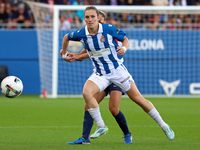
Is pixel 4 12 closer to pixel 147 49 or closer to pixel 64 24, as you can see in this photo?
pixel 64 24

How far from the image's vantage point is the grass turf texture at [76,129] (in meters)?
5.22

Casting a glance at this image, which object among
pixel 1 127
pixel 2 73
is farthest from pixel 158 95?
pixel 1 127

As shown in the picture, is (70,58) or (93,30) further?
(70,58)

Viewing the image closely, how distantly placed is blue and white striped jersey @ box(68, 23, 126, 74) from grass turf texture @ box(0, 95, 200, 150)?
111 centimetres

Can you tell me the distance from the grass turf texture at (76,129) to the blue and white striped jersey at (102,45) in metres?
1.11

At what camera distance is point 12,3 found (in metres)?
16.0

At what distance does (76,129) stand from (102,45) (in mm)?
2215

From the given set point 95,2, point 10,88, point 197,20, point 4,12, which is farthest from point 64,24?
point 10,88

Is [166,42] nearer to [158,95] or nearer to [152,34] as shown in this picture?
[152,34]

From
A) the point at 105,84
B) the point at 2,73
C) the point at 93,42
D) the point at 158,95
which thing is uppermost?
the point at 93,42

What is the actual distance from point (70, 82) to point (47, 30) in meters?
2.19

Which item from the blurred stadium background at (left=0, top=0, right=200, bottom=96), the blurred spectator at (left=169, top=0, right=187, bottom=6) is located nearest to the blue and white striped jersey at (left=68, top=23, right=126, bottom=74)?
the blurred stadium background at (left=0, top=0, right=200, bottom=96)

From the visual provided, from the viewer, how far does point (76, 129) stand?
6988 mm

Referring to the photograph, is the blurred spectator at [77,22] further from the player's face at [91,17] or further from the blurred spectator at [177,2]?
the player's face at [91,17]
